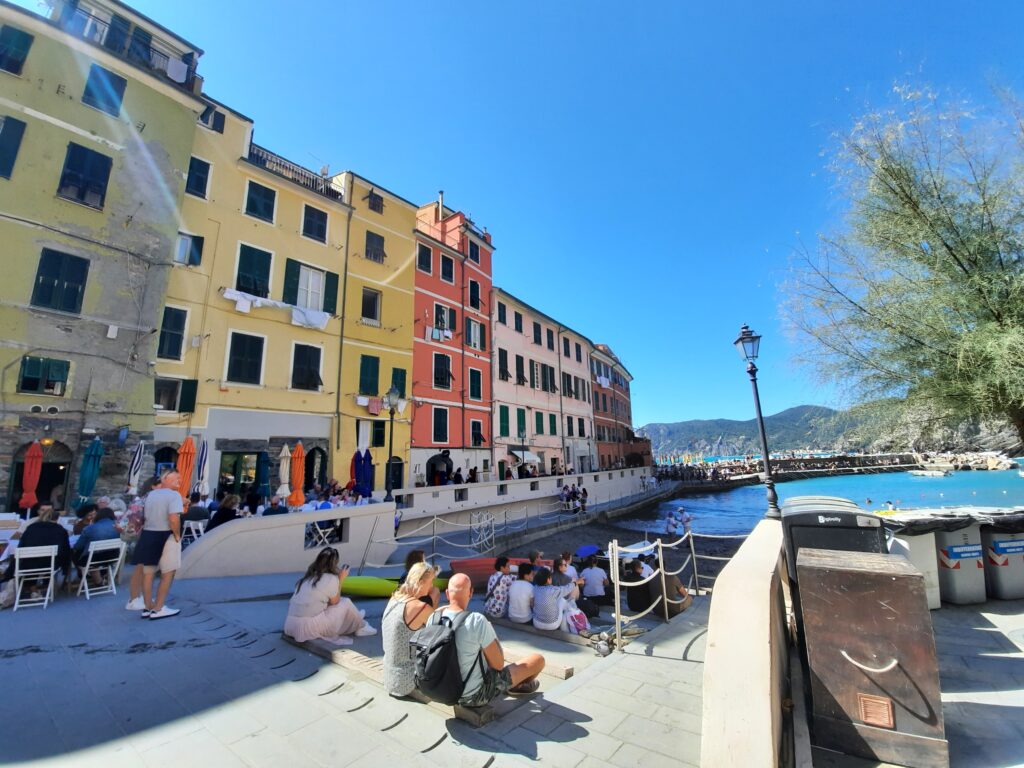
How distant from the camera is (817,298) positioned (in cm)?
750

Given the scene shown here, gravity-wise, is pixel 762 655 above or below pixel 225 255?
below

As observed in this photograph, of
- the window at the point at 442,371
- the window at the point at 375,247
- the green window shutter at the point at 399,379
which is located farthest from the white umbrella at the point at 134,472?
the window at the point at 442,371

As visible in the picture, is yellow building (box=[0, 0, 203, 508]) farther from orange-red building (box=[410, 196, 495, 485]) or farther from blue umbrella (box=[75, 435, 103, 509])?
orange-red building (box=[410, 196, 495, 485])

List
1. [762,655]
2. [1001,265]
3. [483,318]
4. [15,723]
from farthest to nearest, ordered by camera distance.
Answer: [483,318] → [1001,265] → [15,723] → [762,655]

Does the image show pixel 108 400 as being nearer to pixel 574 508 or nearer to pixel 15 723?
pixel 15 723

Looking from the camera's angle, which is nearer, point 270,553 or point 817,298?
point 817,298

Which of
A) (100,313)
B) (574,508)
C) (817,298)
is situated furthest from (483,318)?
(817,298)

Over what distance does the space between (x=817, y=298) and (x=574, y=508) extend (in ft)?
68.4

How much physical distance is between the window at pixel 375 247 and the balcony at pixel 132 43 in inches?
305

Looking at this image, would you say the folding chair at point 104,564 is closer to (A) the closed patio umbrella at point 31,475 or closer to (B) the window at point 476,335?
(A) the closed patio umbrella at point 31,475

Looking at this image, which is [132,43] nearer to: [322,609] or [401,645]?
[322,609]

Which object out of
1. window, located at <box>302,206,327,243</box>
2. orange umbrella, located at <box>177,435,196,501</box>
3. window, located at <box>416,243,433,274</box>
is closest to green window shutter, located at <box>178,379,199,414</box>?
orange umbrella, located at <box>177,435,196,501</box>

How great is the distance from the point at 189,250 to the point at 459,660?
56.4 feet

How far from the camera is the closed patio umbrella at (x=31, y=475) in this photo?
1009cm
